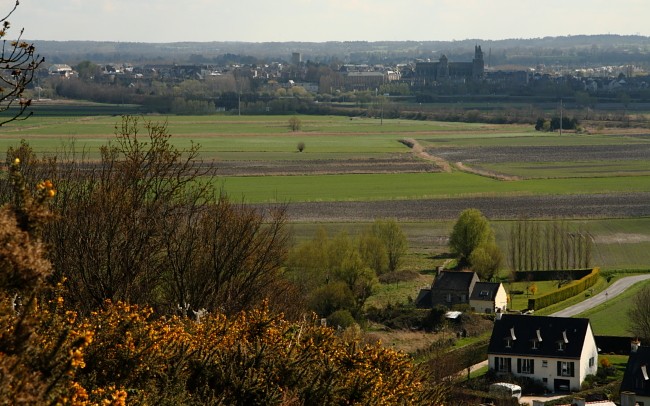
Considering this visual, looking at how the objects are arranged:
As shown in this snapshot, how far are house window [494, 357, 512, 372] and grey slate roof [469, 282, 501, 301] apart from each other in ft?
31.4

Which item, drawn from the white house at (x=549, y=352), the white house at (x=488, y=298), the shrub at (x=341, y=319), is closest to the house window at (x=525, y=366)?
the white house at (x=549, y=352)

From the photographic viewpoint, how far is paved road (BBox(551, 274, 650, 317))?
43.8 m

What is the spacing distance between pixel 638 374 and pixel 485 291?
1478 centimetres

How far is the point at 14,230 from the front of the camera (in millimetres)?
8625

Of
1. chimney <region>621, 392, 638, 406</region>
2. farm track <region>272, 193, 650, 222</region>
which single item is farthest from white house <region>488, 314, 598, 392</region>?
farm track <region>272, 193, 650, 222</region>

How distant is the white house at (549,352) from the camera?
3475cm

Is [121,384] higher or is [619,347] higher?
[121,384]

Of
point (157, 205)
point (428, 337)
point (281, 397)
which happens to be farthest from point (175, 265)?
point (428, 337)

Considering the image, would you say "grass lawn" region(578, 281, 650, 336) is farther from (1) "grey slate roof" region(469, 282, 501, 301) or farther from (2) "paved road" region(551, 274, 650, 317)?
(1) "grey slate roof" region(469, 282, 501, 301)

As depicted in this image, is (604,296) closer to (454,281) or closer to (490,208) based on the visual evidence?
(454,281)

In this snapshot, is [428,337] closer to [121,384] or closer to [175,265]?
[175,265]

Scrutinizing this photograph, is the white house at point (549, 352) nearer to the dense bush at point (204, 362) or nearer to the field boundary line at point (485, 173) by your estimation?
the dense bush at point (204, 362)

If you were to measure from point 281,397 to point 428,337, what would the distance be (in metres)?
24.4

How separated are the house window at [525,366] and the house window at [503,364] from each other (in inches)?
11.3
